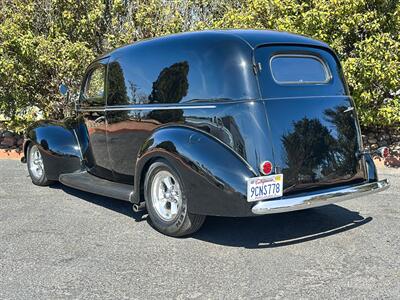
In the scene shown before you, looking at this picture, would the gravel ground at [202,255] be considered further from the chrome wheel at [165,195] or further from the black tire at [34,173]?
the black tire at [34,173]

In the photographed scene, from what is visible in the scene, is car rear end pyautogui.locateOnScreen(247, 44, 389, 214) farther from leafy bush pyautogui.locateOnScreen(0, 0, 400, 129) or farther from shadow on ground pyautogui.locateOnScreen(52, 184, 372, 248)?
leafy bush pyautogui.locateOnScreen(0, 0, 400, 129)

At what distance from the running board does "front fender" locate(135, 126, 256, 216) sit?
0.80 metres

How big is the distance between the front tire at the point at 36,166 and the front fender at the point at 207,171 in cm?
302

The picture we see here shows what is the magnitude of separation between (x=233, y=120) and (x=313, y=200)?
3.15 ft

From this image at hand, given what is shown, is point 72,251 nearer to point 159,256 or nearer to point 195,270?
point 159,256

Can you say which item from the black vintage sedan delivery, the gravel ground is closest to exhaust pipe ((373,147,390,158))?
the gravel ground

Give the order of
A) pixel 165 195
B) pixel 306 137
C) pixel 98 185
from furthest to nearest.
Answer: pixel 98 185 < pixel 165 195 < pixel 306 137

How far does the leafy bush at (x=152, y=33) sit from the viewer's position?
25.6ft

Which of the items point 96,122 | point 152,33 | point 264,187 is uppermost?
point 152,33

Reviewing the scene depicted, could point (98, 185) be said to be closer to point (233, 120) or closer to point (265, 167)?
point (233, 120)

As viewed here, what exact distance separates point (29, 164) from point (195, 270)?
4.21 metres

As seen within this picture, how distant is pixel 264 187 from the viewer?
4.02 metres

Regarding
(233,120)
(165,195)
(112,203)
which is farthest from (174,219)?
(112,203)

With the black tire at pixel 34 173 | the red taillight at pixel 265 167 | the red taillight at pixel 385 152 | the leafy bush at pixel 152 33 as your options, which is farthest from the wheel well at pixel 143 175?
the leafy bush at pixel 152 33
